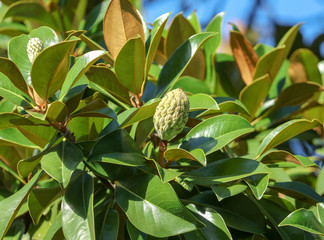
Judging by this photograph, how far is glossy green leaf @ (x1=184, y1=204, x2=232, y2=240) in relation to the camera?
2.82 ft

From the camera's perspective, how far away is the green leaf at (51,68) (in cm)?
82

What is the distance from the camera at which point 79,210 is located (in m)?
0.87

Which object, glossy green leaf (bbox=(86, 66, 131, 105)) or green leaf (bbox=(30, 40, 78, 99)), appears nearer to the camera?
green leaf (bbox=(30, 40, 78, 99))

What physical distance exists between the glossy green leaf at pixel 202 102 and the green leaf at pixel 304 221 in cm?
24

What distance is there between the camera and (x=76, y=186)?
915 millimetres

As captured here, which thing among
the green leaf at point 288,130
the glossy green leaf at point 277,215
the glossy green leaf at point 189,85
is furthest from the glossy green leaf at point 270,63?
the glossy green leaf at point 277,215

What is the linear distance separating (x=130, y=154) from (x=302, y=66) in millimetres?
806

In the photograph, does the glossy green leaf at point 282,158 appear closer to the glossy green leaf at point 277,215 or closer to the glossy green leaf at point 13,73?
the glossy green leaf at point 277,215

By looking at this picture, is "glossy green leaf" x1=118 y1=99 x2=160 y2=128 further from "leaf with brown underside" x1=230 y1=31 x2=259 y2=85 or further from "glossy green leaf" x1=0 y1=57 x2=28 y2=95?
"leaf with brown underside" x1=230 y1=31 x2=259 y2=85

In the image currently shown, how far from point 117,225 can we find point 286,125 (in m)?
0.38

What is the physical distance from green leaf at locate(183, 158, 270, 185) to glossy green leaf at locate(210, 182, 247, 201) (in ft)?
0.05

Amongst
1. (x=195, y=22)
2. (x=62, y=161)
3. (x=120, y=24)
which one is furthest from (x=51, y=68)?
(x=195, y=22)

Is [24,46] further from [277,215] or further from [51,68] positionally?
[277,215]

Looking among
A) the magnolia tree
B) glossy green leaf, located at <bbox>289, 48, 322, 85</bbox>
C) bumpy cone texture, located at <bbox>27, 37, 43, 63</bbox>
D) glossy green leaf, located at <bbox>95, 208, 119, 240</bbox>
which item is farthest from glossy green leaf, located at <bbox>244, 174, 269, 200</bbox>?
glossy green leaf, located at <bbox>289, 48, 322, 85</bbox>
